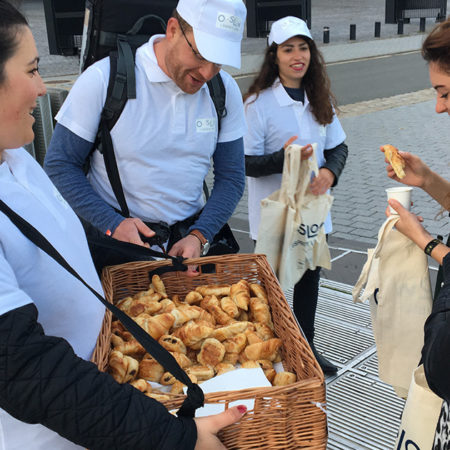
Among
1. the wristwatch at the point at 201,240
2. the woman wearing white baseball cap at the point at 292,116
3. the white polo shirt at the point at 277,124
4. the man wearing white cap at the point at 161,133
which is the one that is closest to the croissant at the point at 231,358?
the man wearing white cap at the point at 161,133

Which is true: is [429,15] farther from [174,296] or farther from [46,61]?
[174,296]

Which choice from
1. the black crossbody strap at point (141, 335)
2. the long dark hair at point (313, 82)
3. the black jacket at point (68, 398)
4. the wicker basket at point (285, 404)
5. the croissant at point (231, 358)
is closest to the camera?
the black jacket at point (68, 398)

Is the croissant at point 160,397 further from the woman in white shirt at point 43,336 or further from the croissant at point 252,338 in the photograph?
the croissant at point 252,338

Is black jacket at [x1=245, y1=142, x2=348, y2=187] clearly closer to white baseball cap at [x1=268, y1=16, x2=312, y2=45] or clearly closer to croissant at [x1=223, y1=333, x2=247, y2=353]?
white baseball cap at [x1=268, y1=16, x2=312, y2=45]

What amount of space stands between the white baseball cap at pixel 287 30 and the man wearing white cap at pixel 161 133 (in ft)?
3.89

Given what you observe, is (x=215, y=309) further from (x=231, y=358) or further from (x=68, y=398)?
(x=68, y=398)

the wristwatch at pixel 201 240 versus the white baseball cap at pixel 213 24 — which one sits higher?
the white baseball cap at pixel 213 24

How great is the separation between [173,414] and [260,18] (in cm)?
1748

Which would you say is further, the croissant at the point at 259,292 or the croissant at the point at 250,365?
the croissant at the point at 259,292

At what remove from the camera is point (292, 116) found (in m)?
3.63

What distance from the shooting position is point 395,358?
251cm

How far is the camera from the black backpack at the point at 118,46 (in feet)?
8.07

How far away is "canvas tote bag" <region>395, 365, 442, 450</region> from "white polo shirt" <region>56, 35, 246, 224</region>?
1270 millimetres

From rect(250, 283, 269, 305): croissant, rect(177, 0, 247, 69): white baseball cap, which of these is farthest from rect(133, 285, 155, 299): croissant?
rect(177, 0, 247, 69): white baseball cap
